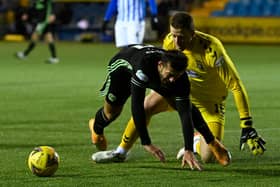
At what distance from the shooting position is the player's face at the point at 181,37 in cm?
763

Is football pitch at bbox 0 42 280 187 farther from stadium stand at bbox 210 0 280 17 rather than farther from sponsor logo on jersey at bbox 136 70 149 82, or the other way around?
stadium stand at bbox 210 0 280 17

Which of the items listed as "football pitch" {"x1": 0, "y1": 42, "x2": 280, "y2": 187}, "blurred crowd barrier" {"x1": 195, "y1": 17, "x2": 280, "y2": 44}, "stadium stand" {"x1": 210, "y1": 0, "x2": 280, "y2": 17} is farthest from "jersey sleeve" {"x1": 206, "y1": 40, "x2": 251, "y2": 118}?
"stadium stand" {"x1": 210, "y1": 0, "x2": 280, "y2": 17}

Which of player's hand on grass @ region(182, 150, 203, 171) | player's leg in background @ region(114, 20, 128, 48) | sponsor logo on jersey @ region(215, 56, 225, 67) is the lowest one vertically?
player's leg in background @ region(114, 20, 128, 48)

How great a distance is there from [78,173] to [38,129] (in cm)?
314

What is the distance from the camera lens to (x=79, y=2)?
120ft

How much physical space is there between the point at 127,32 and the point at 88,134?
22.1 ft

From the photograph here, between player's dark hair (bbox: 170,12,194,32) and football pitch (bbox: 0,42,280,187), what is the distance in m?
1.22

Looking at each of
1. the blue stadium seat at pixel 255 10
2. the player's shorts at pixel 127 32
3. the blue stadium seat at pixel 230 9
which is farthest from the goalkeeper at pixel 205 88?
the blue stadium seat at pixel 230 9

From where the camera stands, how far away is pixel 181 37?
7656 mm

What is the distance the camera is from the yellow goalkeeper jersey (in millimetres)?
7801

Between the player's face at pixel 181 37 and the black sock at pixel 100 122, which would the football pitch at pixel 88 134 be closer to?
the black sock at pixel 100 122

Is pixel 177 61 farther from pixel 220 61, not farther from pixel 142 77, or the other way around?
pixel 220 61

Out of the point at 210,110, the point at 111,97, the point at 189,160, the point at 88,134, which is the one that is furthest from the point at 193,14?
the point at 189,160

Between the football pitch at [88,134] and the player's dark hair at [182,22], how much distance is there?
4.00 ft
